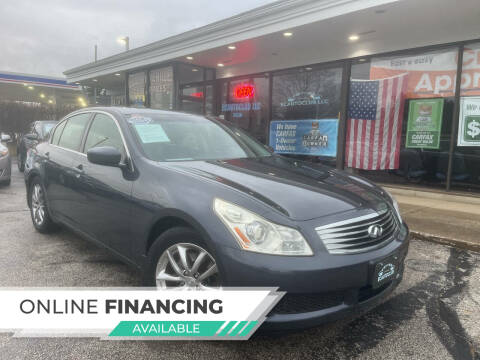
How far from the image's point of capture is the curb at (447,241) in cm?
421

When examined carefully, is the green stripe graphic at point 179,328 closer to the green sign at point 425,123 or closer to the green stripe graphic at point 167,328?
the green stripe graphic at point 167,328

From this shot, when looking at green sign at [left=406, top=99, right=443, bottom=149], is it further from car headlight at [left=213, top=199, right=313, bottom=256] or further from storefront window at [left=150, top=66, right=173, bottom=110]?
storefront window at [left=150, top=66, right=173, bottom=110]

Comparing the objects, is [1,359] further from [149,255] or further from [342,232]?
[342,232]

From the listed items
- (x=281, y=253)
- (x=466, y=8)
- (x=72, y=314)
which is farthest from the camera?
(x=466, y=8)

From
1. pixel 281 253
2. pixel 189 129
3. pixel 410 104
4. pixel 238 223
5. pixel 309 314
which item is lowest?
pixel 309 314

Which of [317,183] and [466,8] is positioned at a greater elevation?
[466,8]

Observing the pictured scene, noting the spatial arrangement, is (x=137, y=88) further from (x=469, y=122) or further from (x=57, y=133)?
(x=469, y=122)

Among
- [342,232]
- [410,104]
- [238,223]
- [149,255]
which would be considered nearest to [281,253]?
[238,223]

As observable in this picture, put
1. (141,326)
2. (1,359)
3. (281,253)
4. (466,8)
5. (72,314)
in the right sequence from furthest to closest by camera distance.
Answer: (466,8) → (72,314) → (141,326) → (1,359) → (281,253)

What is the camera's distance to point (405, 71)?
24.6 feet

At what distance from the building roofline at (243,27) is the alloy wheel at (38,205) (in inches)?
207

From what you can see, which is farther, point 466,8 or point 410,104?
point 410,104

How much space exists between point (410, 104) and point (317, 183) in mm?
5916

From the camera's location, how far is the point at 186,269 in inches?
88.7
